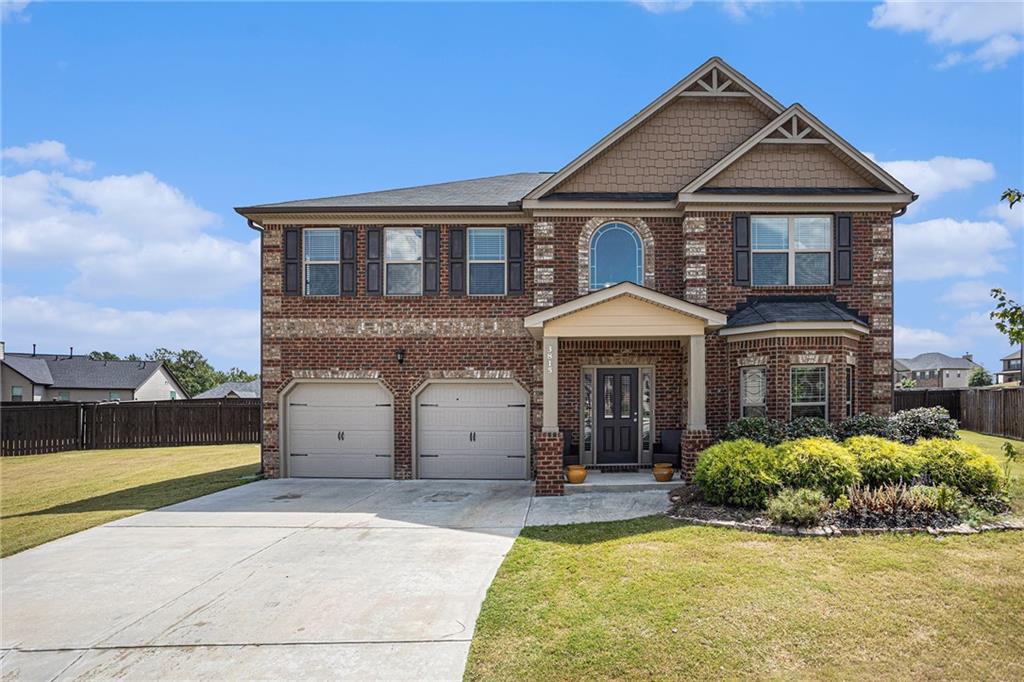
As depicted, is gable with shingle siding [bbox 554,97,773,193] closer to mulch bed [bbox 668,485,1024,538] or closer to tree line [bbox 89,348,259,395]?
mulch bed [bbox 668,485,1024,538]

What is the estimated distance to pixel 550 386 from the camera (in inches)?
462

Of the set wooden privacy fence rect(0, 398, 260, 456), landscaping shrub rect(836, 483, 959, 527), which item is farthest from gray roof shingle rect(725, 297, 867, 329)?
wooden privacy fence rect(0, 398, 260, 456)

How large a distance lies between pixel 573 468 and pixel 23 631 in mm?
8492

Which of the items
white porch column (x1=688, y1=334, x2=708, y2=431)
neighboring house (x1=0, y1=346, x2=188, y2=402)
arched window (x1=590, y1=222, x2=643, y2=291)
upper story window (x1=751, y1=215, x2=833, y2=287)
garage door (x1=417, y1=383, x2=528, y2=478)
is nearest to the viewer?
white porch column (x1=688, y1=334, x2=708, y2=431)

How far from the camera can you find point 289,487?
506 inches

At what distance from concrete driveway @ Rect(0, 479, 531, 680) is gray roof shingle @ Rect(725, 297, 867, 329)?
6194 mm

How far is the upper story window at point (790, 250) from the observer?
43.1 ft

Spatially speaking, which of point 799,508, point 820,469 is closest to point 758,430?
point 820,469

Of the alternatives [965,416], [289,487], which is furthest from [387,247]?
[965,416]

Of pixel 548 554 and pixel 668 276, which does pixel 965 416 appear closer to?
pixel 668 276

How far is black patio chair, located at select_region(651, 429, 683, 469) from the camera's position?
12.7 m

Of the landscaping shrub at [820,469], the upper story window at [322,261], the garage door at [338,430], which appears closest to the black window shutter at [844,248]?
the landscaping shrub at [820,469]

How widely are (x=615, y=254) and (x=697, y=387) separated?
376cm

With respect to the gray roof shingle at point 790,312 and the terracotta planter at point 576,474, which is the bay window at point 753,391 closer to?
the gray roof shingle at point 790,312
